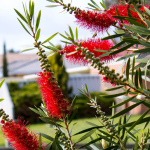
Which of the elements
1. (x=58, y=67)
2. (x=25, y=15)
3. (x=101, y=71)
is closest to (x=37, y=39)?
(x=25, y=15)

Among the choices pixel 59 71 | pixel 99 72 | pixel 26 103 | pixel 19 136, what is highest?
pixel 99 72

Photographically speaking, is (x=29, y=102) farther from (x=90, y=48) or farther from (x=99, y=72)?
(x=99, y=72)

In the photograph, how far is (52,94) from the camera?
1.34 ft

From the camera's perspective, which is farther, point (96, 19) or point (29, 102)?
point (29, 102)

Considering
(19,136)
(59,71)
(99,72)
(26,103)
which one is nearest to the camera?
(99,72)

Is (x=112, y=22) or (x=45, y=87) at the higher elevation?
(x=112, y=22)

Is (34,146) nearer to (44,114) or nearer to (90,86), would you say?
(44,114)

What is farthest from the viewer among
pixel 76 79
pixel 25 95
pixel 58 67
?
pixel 76 79

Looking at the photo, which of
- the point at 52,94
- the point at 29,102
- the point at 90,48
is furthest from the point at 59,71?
the point at 52,94

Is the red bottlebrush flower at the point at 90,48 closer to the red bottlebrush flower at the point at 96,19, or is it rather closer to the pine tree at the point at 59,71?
the red bottlebrush flower at the point at 96,19

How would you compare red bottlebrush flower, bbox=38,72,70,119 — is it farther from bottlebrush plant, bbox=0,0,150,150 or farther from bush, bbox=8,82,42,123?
bush, bbox=8,82,42,123

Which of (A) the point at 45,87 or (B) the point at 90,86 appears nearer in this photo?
(A) the point at 45,87

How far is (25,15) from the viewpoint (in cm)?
39

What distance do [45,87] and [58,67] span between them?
8.10 metres
